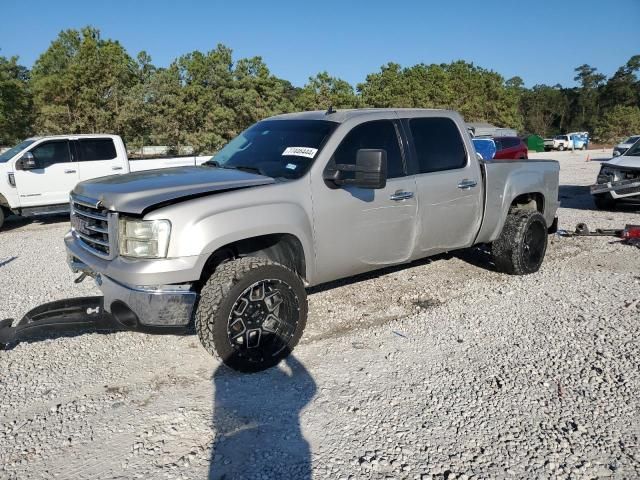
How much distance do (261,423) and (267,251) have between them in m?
1.50

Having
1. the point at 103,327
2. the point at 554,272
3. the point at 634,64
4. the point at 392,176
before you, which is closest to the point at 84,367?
the point at 103,327

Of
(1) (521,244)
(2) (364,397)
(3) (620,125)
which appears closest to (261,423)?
(2) (364,397)

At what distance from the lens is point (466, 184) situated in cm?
510

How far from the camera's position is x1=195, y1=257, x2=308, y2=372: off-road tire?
10.9 ft

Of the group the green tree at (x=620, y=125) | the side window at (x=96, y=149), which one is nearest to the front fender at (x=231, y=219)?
the side window at (x=96, y=149)

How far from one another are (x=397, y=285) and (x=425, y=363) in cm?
195

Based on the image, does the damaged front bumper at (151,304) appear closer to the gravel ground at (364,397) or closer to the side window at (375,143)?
the gravel ground at (364,397)

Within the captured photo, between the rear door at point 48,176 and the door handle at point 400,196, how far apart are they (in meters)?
8.37

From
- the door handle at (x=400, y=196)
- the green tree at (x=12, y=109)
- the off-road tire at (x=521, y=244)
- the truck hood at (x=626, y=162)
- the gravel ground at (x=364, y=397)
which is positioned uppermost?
the green tree at (x=12, y=109)

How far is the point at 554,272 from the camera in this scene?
6.09 meters

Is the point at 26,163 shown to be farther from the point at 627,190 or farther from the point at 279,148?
the point at 627,190

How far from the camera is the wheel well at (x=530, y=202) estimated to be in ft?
20.3

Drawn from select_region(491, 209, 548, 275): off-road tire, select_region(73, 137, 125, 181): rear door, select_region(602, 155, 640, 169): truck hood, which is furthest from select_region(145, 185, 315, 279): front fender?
select_region(602, 155, 640, 169): truck hood

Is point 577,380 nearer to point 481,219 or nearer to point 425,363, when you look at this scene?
point 425,363
